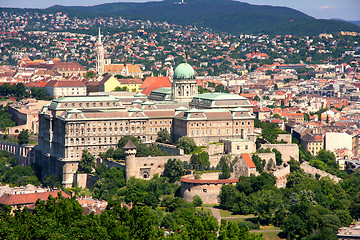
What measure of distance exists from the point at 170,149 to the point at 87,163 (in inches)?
473

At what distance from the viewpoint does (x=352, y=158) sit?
154m

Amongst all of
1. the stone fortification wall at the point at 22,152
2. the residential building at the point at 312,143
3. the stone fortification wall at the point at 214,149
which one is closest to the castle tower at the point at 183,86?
the residential building at the point at 312,143

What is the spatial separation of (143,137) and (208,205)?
2255cm

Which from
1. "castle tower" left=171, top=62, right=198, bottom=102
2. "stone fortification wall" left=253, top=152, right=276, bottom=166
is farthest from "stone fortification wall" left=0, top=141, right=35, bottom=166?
"stone fortification wall" left=253, top=152, right=276, bottom=166

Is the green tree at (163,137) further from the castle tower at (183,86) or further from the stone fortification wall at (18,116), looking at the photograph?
the stone fortification wall at (18,116)

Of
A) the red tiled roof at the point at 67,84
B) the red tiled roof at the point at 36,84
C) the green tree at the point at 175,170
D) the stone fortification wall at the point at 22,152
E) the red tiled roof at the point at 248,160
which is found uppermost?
the red tiled roof at the point at 67,84

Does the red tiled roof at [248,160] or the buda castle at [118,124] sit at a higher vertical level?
the buda castle at [118,124]

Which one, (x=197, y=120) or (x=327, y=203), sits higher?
(x=197, y=120)

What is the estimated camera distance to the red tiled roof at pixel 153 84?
165m

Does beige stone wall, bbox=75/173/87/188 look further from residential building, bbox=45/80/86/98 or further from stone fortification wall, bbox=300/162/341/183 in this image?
residential building, bbox=45/80/86/98

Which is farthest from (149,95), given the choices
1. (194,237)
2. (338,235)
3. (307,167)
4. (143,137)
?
(194,237)

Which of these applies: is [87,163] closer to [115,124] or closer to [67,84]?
[115,124]

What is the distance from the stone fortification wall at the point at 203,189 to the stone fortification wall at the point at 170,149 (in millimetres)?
9149

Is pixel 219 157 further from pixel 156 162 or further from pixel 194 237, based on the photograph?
pixel 194 237
